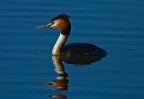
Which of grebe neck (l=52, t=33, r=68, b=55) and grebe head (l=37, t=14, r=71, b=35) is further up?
grebe head (l=37, t=14, r=71, b=35)

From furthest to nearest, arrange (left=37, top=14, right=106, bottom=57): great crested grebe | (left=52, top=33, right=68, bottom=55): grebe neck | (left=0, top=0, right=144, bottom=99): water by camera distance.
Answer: (left=52, top=33, right=68, bottom=55): grebe neck
(left=37, top=14, right=106, bottom=57): great crested grebe
(left=0, top=0, right=144, bottom=99): water

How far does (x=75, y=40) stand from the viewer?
1628 centimetres

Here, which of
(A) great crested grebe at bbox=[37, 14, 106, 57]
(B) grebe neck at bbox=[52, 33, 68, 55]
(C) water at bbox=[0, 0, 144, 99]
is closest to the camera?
(C) water at bbox=[0, 0, 144, 99]

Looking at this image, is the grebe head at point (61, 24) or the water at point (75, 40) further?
the grebe head at point (61, 24)

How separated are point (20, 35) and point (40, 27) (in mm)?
573

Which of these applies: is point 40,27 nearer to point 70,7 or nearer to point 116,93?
point 70,7

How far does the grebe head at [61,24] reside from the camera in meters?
15.7

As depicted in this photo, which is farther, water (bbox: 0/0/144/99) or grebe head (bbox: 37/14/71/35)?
grebe head (bbox: 37/14/71/35)

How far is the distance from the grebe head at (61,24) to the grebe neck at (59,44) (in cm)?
9

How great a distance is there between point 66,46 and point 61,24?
50 cm

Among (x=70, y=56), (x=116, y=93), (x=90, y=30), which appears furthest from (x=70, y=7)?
(x=116, y=93)

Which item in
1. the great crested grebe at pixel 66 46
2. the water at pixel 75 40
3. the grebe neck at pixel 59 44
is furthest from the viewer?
the grebe neck at pixel 59 44

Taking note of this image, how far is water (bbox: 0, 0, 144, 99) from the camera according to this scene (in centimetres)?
1272

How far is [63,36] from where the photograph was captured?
1582cm
